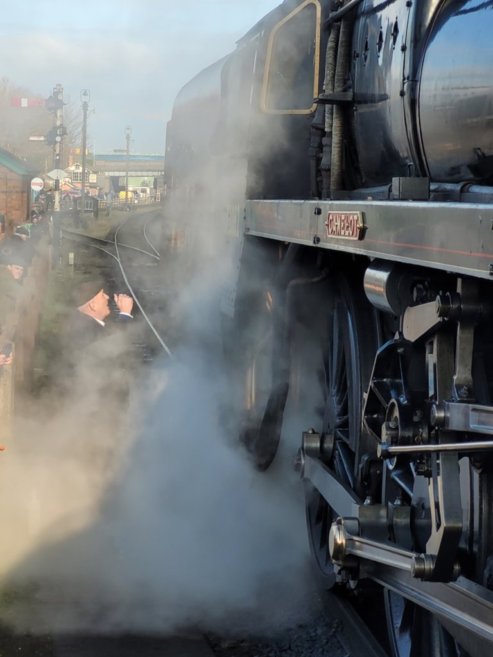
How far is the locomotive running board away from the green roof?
46.6 feet

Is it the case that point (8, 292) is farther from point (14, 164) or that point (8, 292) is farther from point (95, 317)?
point (14, 164)

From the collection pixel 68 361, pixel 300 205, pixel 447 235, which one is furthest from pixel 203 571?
pixel 68 361

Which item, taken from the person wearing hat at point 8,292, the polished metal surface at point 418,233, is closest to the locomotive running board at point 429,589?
the polished metal surface at point 418,233

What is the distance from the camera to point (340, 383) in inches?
152

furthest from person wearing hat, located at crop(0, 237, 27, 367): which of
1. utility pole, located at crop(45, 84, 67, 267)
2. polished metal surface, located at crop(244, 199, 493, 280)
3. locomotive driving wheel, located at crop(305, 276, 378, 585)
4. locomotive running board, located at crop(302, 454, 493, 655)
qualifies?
utility pole, located at crop(45, 84, 67, 267)

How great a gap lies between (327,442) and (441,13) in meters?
1.77

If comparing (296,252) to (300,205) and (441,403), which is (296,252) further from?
(441,403)

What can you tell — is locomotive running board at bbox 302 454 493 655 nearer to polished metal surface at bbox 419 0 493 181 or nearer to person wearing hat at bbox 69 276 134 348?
polished metal surface at bbox 419 0 493 181

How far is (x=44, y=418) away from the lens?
250 inches

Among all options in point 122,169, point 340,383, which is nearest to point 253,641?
point 340,383

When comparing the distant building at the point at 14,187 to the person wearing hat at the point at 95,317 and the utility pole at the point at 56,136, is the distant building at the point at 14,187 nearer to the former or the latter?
the utility pole at the point at 56,136

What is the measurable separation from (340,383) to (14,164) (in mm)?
14506

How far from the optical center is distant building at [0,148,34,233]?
1719 centimetres

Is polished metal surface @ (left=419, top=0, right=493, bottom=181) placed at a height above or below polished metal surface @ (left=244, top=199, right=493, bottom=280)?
above
